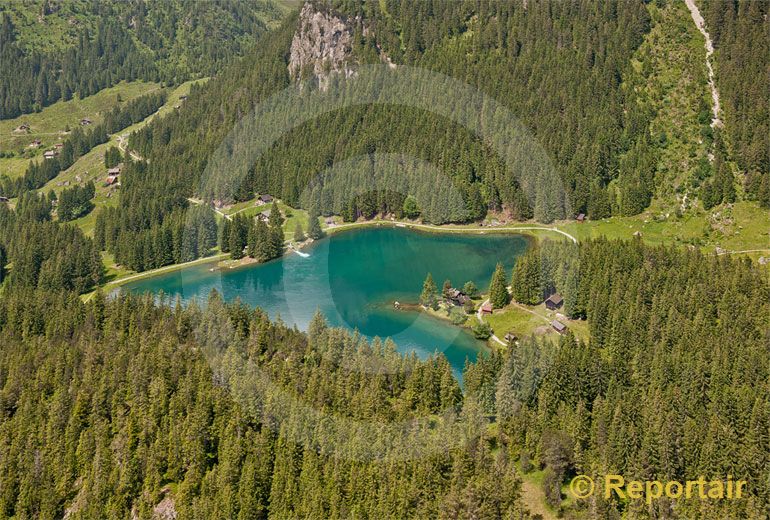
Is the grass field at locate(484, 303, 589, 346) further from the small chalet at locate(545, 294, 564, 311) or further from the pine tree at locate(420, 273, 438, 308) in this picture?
the pine tree at locate(420, 273, 438, 308)

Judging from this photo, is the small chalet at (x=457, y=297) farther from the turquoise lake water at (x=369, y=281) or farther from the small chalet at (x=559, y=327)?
the small chalet at (x=559, y=327)

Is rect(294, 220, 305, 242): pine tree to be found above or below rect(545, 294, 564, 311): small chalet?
above

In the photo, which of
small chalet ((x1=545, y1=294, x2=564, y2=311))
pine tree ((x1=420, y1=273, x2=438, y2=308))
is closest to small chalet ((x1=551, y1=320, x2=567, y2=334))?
small chalet ((x1=545, y1=294, x2=564, y2=311))

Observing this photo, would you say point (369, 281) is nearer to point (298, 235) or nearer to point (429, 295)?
point (429, 295)

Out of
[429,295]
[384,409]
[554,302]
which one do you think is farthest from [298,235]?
[384,409]

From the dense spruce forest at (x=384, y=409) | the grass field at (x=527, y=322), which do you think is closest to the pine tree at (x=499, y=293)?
the grass field at (x=527, y=322)

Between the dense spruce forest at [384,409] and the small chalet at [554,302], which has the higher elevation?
the small chalet at [554,302]

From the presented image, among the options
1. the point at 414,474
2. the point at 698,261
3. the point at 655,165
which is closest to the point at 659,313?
the point at 698,261
